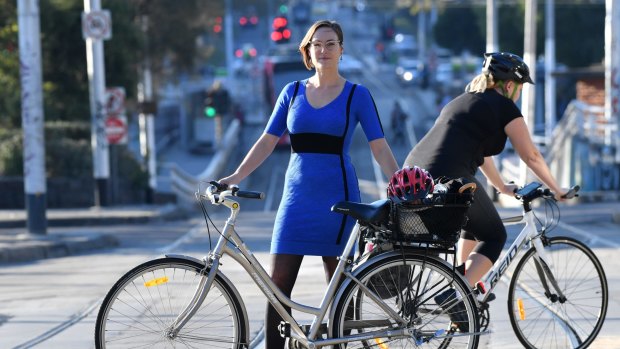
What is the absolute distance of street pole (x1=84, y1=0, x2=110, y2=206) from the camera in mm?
26078

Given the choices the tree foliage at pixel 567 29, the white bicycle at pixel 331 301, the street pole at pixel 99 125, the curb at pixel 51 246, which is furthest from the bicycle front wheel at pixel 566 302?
the tree foliage at pixel 567 29

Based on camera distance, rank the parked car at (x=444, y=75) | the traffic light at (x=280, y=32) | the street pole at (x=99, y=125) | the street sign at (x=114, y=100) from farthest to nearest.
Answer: the parked car at (x=444, y=75), the traffic light at (x=280, y=32), the street sign at (x=114, y=100), the street pole at (x=99, y=125)

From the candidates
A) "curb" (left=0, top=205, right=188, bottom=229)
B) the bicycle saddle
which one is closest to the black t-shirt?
the bicycle saddle

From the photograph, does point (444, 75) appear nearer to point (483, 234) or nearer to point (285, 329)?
point (483, 234)

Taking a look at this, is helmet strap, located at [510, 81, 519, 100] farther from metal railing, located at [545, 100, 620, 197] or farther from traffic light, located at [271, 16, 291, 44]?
traffic light, located at [271, 16, 291, 44]

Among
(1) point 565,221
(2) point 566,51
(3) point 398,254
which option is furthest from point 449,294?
(2) point 566,51

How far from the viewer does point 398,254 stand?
6.14 m

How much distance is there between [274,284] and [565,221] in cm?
1322

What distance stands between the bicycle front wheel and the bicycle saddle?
1.43 m

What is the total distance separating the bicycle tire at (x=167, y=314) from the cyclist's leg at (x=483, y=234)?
142 cm

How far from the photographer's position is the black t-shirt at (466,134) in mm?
6969

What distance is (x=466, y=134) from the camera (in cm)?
702

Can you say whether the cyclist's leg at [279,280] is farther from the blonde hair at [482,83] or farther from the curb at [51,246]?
the curb at [51,246]

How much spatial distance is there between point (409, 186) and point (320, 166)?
568mm
